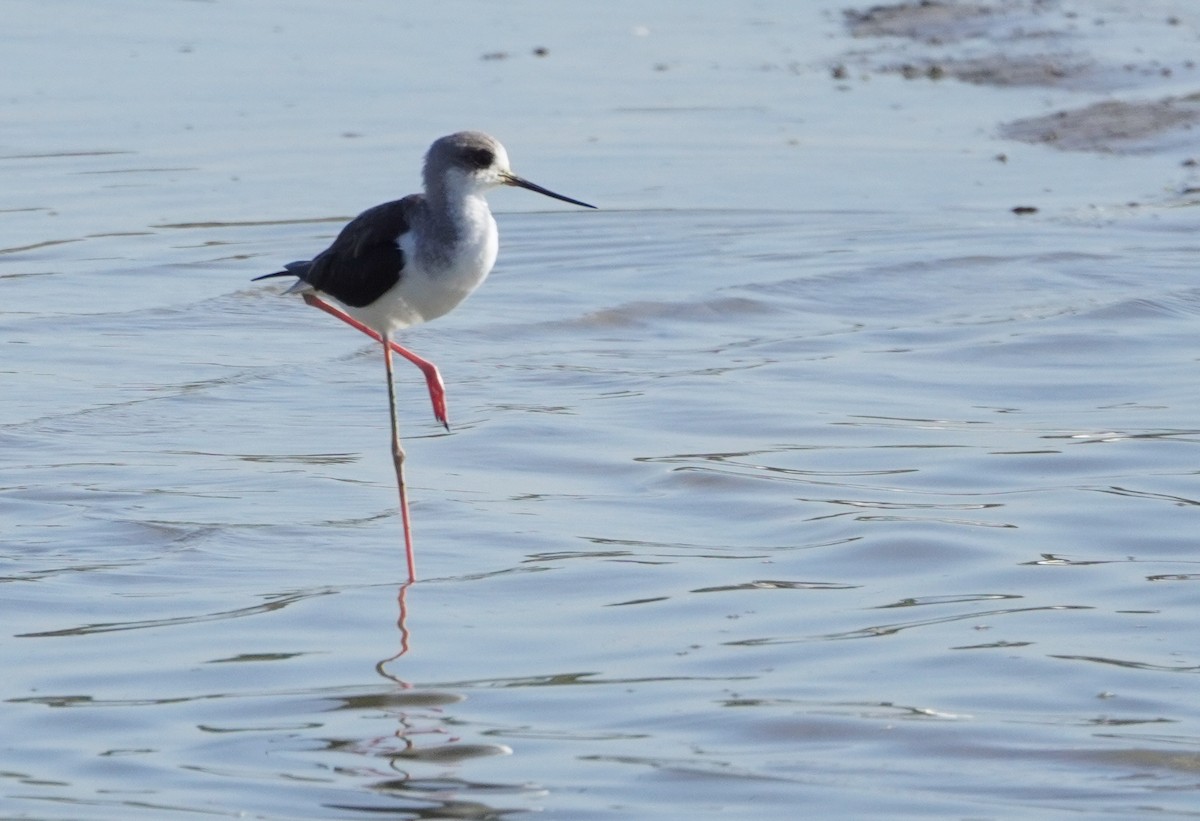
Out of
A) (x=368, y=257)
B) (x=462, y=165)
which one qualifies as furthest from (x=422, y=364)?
(x=462, y=165)

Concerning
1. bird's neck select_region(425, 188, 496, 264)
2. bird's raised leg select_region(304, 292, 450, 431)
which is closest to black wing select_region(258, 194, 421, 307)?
bird's neck select_region(425, 188, 496, 264)

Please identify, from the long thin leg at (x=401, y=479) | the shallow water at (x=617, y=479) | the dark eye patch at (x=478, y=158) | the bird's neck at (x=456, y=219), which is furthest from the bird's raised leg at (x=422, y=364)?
the dark eye patch at (x=478, y=158)

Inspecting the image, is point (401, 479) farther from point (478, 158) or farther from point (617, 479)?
point (478, 158)

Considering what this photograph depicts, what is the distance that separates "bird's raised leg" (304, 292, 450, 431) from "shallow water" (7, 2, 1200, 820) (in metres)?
0.28

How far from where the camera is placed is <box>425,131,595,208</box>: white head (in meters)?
7.02

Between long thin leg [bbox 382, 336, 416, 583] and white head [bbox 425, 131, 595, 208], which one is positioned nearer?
long thin leg [bbox 382, 336, 416, 583]

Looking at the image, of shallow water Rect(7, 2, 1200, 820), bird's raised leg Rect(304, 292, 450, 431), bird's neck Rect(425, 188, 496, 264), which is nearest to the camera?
shallow water Rect(7, 2, 1200, 820)

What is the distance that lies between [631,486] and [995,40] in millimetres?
10727

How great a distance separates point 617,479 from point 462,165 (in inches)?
49.2

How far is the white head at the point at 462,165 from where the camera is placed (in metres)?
7.02

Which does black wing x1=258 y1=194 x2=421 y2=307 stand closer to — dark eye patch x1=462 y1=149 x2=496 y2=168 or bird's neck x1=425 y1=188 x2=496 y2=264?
bird's neck x1=425 y1=188 x2=496 y2=264

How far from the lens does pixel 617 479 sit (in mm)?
7375

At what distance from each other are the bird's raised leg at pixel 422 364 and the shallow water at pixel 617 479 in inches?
11.2

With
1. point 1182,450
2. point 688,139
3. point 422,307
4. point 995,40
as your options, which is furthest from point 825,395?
point 995,40
